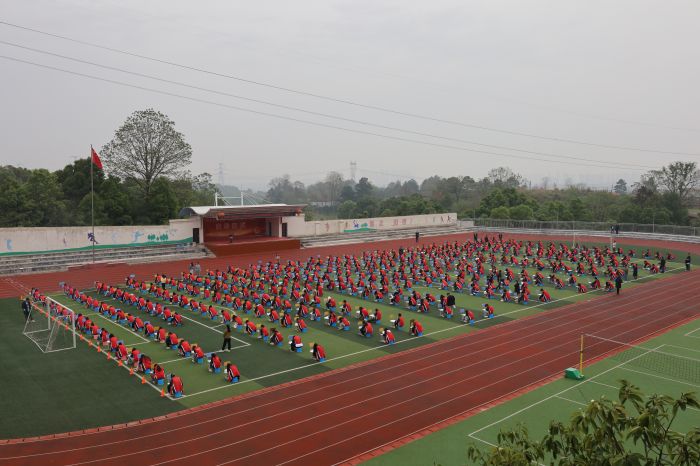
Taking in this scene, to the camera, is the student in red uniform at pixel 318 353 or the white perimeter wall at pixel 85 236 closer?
the student in red uniform at pixel 318 353

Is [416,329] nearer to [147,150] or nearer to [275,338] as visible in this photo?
[275,338]

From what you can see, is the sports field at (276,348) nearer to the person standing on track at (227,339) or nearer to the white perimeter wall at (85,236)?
the person standing on track at (227,339)

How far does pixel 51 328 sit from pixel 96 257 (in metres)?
19.6

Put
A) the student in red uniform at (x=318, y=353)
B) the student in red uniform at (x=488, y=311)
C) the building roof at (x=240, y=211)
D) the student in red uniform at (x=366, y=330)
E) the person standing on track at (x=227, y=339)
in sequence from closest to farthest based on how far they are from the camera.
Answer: the student in red uniform at (x=318, y=353) → the person standing on track at (x=227, y=339) → the student in red uniform at (x=366, y=330) → the student in red uniform at (x=488, y=311) → the building roof at (x=240, y=211)

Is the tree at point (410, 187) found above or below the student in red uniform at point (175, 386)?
above

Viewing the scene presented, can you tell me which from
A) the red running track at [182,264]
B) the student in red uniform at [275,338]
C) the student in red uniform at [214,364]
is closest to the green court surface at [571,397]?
the student in red uniform at [214,364]

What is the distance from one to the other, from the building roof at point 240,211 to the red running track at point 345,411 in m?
28.8

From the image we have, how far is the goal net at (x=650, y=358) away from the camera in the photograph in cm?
1659

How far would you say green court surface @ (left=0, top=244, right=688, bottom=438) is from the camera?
1395 cm

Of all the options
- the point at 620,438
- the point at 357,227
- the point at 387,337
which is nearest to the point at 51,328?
the point at 387,337

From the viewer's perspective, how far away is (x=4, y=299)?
28594 mm

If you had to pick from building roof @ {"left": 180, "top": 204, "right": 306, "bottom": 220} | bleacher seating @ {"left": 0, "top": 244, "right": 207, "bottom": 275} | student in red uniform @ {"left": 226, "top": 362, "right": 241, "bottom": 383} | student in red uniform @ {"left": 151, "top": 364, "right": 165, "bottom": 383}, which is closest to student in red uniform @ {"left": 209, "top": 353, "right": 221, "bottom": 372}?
student in red uniform @ {"left": 226, "top": 362, "right": 241, "bottom": 383}

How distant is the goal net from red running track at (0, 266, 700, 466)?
259 mm

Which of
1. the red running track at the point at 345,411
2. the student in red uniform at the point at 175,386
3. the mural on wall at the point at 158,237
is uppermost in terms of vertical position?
the mural on wall at the point at 158,237
